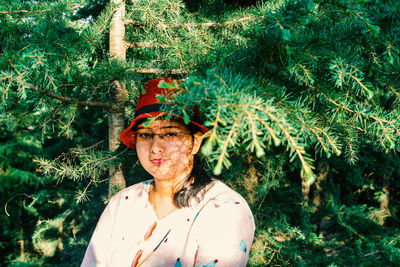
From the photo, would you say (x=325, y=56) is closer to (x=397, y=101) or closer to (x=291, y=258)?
(x=397, y=101)

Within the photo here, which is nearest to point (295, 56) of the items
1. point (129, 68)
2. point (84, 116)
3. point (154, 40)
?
point (129, 68)

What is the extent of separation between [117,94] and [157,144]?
1.09 meters

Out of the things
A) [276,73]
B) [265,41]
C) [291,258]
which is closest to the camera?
[265,41]

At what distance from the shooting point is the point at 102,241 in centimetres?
194

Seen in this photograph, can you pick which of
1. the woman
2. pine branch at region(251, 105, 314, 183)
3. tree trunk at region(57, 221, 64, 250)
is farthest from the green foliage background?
tree trunk at region(57, 221, 64, 250)

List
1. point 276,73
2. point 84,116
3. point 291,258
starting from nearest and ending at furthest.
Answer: point 276,73
point 291,258
point 84,116

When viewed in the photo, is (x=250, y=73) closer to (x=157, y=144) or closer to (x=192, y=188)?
(x=157, y=144)

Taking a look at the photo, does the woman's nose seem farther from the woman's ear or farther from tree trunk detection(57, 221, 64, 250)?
tree trunk detection(57, 221, 64, 250)

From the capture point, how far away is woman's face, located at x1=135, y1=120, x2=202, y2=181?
5.14ft

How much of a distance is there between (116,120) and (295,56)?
1785 mm

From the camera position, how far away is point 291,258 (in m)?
2.72

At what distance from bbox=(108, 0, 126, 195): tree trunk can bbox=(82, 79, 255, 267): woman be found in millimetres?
577

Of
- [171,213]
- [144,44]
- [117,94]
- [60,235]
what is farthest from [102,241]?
[60,235]

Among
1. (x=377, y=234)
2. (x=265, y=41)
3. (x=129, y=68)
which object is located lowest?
(x=377, y=234)
